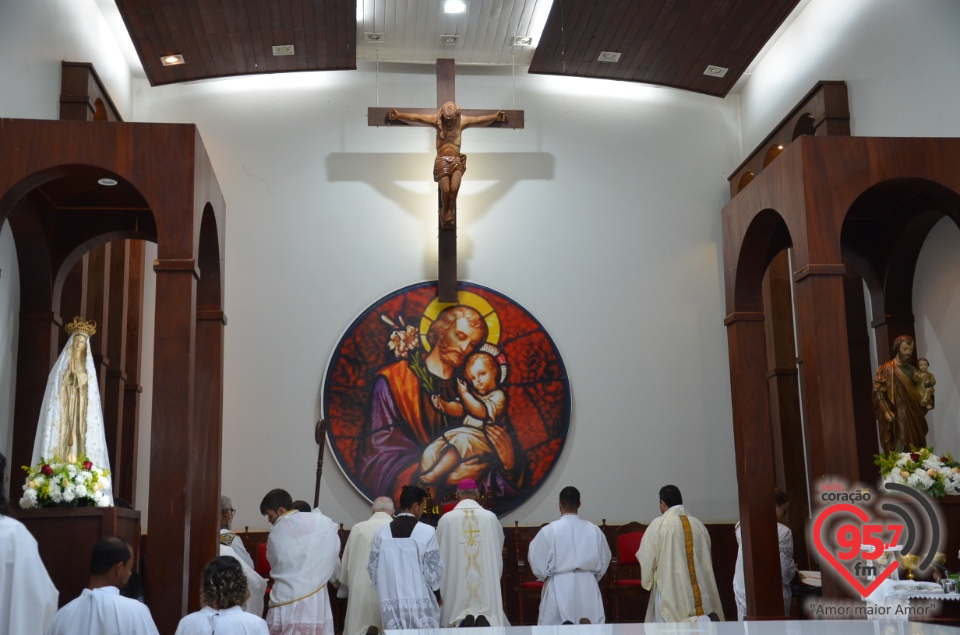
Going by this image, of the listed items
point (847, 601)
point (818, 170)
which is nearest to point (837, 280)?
point (818, 170)

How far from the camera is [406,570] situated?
7918 mm

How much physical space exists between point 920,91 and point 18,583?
7.43 m

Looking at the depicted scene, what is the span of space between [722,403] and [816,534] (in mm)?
4551

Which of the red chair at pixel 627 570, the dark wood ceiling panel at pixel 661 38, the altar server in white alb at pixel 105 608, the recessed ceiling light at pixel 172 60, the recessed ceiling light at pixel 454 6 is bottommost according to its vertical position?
the red chair at pixel 627 570

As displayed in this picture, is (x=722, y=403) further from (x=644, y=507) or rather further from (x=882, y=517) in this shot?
(x=882, y=517)

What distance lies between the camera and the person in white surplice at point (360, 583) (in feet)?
28.5

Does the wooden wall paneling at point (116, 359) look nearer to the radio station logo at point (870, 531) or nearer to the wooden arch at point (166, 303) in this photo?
the wooden arch at point (166, 303)

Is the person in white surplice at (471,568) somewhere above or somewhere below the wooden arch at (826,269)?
below

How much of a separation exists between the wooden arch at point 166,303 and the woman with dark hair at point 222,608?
5.92 ft

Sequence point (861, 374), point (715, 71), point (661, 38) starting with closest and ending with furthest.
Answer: point (861, 374) < point (661, 38) < point (715, 71)

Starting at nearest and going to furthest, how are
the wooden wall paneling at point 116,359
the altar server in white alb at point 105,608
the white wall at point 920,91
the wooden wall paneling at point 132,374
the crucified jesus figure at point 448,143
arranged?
the altar server in white alb at point 105,608 < the white wall at point 920,91 < the wooden wall paneling at point 116,359 < the wooden wall paneling at point 132,374 < the crucified jesus figure at point 448,143

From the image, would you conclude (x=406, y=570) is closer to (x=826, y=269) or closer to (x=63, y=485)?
(x=63, y=485)

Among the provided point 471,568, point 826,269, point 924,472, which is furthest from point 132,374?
point 924,472

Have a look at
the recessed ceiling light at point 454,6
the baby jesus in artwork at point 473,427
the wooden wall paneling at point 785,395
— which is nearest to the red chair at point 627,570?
the baby jesus in artwork at point 473,427
